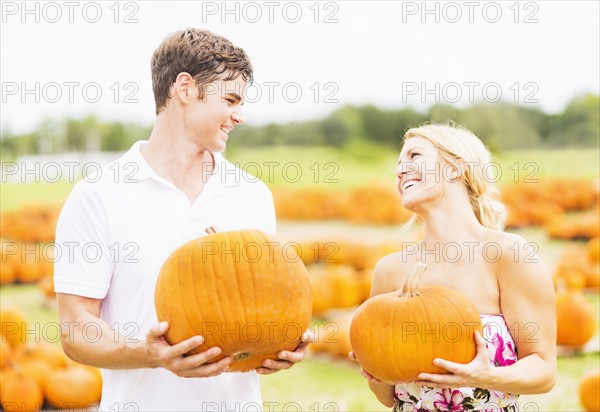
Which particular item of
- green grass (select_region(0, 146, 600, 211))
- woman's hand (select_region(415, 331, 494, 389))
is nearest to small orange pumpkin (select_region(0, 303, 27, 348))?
woman's hand (select_region(415, 331, 494, 389))

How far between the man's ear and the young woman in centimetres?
62

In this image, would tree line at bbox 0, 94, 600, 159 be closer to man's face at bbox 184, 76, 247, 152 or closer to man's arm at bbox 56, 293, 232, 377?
man's face at bbox 184, 76, 247, 152

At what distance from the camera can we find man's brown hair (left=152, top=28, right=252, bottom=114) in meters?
1.92

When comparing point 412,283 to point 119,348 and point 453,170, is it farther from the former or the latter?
point 119,348

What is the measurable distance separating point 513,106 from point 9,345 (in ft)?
16.2

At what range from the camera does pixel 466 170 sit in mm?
1884

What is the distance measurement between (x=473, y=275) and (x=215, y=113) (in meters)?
0.82

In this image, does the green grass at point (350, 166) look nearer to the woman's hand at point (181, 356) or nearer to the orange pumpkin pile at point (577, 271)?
the orange pumpkin pile at point (577, 271)

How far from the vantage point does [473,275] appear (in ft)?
5.92

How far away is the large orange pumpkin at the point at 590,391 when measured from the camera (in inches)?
120

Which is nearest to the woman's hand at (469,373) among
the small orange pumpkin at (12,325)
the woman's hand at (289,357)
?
the woman's hand at (289,357)

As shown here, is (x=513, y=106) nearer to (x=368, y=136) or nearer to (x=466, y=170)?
(x=368, y=136)

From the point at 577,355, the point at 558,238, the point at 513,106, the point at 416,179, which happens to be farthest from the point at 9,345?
the point at 513,106

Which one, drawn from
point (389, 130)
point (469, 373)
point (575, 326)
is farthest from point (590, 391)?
point (389, 130)
